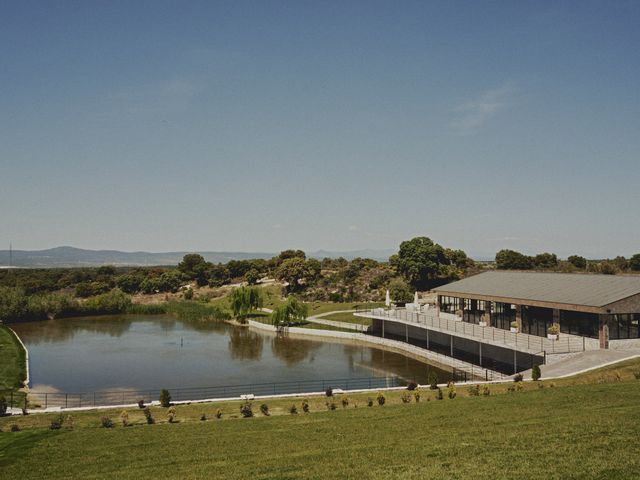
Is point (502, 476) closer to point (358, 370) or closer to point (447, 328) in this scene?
point (358, 370)

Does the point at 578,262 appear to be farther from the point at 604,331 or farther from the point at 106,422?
the point at 106,422

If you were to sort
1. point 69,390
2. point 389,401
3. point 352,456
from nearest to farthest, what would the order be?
point 352,456
point 389,401
point 69,390

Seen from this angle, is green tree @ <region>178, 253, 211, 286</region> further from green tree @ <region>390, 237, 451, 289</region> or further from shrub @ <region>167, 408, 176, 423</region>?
shrub @ <region>167, 408, 176, 423</region>

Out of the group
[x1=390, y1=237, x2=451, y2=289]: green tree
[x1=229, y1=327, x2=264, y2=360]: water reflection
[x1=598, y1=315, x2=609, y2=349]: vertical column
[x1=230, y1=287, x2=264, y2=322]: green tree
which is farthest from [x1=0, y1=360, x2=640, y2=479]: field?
[x1=390, y1=237, x2=451, y2=289]: green tree

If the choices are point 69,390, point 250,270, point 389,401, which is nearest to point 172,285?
point 250,270

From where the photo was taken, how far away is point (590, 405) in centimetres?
1894

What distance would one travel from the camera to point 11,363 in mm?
41812

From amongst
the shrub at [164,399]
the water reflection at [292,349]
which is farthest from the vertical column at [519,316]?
the shrub at [164,399]

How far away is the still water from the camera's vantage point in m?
37.1

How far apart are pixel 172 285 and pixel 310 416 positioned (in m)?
84.4

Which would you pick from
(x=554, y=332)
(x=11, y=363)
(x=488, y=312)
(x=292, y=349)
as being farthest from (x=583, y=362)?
(x=11, y=363)

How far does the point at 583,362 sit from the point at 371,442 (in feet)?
65.3

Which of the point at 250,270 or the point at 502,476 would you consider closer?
the point at 502,476

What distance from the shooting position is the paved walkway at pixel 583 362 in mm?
29469
